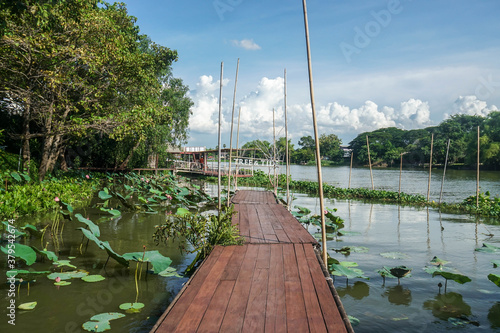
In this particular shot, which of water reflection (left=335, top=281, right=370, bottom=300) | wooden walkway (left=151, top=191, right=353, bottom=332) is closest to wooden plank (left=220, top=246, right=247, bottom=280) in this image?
wooden walkway (left=151, top=191, right=353, bottom=332)

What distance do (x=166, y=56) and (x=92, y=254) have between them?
15081 mm

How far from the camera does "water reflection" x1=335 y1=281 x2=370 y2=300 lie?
4.40m

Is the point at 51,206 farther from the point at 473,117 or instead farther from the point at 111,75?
the point at 473,117

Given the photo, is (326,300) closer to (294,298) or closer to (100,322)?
(294,298)

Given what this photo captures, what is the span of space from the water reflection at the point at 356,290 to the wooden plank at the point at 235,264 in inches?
53.8

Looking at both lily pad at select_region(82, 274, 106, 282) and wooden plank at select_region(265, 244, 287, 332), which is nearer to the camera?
wooden plank at select_region(265, 244, 287, 332)

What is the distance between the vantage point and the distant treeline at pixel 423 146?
4747 cm

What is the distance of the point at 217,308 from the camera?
8.94ft

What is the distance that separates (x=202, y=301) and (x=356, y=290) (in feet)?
8.38

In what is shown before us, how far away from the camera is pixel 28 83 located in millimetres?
10086

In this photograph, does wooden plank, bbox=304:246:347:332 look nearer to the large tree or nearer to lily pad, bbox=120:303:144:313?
lily pad, bbox=120:303:144:313

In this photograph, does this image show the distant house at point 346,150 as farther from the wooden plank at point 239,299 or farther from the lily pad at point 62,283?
the lily pad at point 62,283

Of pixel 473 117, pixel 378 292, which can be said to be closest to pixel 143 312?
pixel 378 292

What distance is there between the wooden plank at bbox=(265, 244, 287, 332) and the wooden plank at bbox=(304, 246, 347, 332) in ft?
1.03
